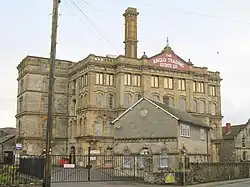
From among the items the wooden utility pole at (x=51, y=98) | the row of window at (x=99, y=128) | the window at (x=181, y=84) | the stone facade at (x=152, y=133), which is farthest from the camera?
the window at (x=181, y=84)

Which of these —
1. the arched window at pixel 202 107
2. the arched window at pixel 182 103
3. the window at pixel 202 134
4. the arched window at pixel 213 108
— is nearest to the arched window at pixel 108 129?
the arched window at pixel 182 103

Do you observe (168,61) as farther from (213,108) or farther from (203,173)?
(203,173)

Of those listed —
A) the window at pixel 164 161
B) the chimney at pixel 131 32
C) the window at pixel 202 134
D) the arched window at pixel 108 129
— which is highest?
the chimney at pixel 131 32

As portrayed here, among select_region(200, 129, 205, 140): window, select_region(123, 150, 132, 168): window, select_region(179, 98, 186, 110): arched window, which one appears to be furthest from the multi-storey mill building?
select_region(123, 150, 132, 168): window

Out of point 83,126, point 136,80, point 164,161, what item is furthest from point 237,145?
point 164,161

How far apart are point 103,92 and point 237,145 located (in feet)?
91.6

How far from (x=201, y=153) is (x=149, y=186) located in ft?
56.1

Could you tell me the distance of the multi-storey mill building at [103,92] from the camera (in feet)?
203

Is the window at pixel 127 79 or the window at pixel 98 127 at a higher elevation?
the window at pixel 127 79

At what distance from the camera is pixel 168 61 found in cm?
6700

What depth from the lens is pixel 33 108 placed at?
6894cm

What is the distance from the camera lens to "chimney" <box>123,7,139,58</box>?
2798 inches

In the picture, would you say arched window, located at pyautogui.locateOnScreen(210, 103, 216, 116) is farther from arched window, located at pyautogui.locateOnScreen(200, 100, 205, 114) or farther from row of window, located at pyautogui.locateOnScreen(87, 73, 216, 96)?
row of window, located at pyautogui.locateOnScreen(87, 73, 216, 96)

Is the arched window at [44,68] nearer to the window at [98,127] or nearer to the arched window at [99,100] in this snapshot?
the arched window at [99,100]
